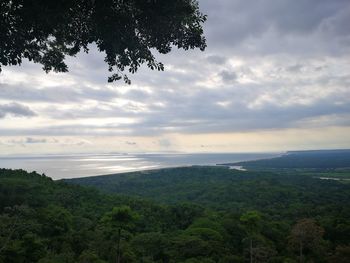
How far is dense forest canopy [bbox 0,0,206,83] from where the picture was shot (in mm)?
6391

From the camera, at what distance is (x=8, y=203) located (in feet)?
158

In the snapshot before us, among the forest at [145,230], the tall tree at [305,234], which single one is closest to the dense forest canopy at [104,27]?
the forest at [145,230]

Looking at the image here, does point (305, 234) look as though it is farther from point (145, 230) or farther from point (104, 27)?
point (104, 27)

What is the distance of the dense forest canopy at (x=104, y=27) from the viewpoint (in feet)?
21.0

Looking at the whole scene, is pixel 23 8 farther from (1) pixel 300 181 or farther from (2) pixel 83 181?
(1) pixel 300 181

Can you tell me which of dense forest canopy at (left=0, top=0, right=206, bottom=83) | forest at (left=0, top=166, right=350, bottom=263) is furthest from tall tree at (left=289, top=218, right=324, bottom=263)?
dense forest canopy at (left=0, top=0, right=206, bottom=83)

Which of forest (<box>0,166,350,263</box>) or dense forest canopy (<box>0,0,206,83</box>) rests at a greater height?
dense forest canopy (<box>0,0,206,83</box>)

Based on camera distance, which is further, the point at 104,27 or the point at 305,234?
the point at 305,234

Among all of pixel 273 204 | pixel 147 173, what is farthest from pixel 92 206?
pixel 147 173

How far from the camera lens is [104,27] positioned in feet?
22.3

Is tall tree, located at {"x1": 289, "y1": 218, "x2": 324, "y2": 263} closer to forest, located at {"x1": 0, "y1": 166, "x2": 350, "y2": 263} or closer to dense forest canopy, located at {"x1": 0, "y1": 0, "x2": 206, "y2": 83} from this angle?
forest, located at {"x1": 0, "y1": 166, "x2": 350, "y2": 263}

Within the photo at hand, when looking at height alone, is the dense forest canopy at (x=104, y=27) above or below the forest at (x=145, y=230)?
above

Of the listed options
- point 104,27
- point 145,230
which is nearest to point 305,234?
point 145,230

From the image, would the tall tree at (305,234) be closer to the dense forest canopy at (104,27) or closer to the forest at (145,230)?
the forest at (145,230)
